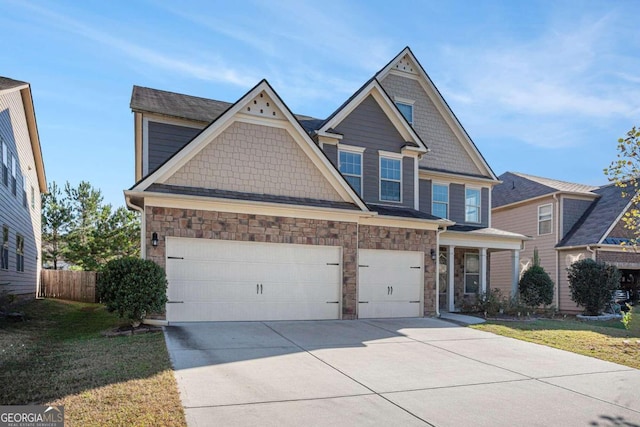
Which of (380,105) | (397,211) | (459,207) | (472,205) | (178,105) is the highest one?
(380,105)

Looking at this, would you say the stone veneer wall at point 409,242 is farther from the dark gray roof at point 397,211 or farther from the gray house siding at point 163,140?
the gray house siding at point 163,140

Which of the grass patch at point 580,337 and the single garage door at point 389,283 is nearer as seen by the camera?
the grass patch at point 580,337

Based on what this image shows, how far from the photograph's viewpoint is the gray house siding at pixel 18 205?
14.4 meters

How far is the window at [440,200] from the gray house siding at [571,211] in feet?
25.6

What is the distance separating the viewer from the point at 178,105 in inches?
614

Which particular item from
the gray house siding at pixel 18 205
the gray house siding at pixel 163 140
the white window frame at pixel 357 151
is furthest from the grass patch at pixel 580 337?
the gray house siding at pixel 18 205

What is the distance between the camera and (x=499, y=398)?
6.20 meters

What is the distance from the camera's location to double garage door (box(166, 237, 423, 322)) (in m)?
11.0

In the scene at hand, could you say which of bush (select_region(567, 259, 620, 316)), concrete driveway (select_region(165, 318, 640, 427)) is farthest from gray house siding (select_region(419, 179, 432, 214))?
concrete driveway (select_region(165, 318, 640, 427))

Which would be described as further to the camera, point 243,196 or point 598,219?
point 598,219

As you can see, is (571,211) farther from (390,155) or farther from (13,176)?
(13,176)

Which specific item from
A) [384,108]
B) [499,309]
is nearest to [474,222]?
[499,309]

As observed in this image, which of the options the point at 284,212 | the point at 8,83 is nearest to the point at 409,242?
the point at 284,212

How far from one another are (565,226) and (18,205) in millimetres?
23658
